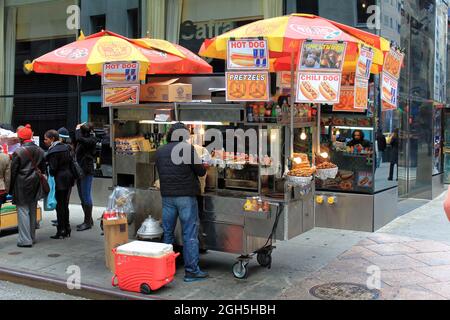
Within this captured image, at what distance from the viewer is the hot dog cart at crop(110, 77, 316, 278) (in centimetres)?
616

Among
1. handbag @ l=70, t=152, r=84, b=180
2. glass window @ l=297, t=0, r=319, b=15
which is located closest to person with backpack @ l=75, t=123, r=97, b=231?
handbag @ l=70, t=152, r=84, b=180

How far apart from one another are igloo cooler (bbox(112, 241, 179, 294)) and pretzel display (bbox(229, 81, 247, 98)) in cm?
181

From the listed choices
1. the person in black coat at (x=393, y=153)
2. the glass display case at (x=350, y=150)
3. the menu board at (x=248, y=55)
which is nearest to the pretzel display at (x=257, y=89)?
the menu board at (x=248, y=55)

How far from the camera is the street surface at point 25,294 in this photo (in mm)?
5941

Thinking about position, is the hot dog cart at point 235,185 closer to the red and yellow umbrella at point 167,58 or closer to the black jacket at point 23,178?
Answer: the red and yellow umbrella at point 167,58

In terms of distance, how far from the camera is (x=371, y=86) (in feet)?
29.5

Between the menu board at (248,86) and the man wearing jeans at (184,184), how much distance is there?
767 mm

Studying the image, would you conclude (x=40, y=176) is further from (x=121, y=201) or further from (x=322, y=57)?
(x=322, y=57)

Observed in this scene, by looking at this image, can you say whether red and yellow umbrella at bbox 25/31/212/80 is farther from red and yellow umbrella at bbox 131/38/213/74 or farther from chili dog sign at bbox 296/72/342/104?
chili dog sign at bbox 296/72/342/104

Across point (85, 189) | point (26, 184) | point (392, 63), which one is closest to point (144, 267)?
point (26, 184)

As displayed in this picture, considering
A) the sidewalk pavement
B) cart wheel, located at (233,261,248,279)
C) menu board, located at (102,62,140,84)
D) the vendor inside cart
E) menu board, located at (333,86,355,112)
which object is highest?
menu board, located at (102,62,140,84)

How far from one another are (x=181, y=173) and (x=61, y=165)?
288 centimetres
